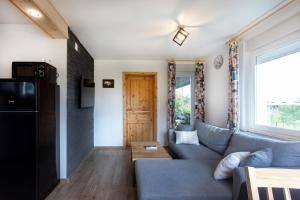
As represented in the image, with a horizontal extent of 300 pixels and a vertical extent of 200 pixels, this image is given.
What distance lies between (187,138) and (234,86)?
52.4 inches

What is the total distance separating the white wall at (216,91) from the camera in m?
4.27

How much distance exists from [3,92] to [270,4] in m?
3.33

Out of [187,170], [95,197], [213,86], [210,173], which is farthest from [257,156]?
[213,86]

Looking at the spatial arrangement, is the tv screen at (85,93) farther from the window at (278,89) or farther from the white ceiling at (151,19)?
the window at (278,89)

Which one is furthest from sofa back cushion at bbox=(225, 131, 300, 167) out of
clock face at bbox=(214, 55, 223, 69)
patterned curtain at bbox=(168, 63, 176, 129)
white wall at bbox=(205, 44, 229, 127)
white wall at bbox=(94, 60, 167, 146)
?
Answer: white wall at bbox=(94, 60, 167, 146)

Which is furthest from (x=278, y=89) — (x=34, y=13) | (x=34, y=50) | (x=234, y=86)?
(x=34, y=50)

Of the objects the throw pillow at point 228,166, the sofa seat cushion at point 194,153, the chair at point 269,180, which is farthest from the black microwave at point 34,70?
the chair at point 269,180

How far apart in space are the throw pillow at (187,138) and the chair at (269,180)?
3.15 m

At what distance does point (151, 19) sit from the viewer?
2943 millimetres

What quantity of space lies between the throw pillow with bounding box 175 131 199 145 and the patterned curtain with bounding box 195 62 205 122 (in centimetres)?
123

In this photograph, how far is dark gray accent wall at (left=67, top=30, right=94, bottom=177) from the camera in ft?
11.1

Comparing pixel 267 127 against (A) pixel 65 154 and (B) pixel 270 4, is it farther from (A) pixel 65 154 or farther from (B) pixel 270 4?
(A) pixel 65 154

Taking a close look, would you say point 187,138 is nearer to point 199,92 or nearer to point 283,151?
point 199,92

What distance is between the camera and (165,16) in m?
2.84
